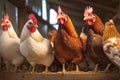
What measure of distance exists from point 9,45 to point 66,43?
37 centimetres

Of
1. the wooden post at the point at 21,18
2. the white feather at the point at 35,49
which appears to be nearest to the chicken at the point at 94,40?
the white feather at the point at 35,49

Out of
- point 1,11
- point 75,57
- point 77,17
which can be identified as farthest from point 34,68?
point 77,17

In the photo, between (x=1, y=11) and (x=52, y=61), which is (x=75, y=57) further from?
(x=1, y=11)

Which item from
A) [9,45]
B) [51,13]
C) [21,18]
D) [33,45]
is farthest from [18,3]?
[51,13]

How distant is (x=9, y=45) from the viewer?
1.85 metres

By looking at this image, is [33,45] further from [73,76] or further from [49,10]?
[49,10]

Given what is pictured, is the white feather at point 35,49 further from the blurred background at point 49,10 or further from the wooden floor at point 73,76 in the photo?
the blurred background at point 49,10

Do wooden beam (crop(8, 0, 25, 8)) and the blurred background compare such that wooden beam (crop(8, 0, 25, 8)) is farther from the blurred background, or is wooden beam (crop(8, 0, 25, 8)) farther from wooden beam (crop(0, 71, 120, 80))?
wooden beam (crop(0, 71, 120, 80))

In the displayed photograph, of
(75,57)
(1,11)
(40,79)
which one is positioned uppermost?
(1,11)

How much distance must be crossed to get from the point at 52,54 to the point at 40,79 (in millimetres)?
164

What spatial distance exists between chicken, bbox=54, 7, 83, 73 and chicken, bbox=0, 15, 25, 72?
264mm

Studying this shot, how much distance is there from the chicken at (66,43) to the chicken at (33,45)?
0.06 meters

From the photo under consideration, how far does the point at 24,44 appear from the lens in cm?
173

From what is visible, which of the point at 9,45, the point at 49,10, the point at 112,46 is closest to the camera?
the point at 112,46
